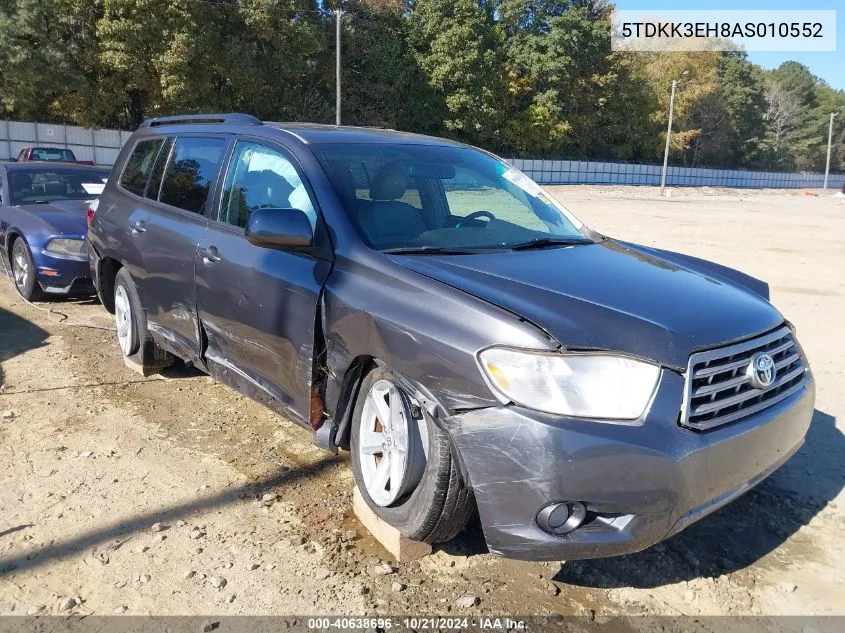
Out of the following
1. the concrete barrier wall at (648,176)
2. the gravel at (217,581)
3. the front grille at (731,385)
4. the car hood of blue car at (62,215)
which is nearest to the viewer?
the front grille at (731,385)

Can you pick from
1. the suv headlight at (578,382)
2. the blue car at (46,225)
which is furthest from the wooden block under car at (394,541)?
the blue car at (46,225)

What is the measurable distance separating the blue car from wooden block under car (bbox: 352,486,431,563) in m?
5.39

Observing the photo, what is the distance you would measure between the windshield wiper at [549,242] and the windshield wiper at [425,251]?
1.03ft

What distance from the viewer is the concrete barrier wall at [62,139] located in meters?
33.4

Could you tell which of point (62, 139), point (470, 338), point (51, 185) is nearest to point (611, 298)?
point (470, 338)

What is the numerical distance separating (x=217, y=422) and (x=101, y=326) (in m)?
2.93

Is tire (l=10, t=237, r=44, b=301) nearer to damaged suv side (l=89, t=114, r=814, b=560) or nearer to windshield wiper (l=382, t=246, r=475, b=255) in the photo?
damaged suv side (l=89, t=114, r=814, b=560)

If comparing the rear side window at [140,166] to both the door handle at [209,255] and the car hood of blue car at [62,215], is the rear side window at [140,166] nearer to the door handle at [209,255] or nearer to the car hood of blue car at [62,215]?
the door handle at [209,255]

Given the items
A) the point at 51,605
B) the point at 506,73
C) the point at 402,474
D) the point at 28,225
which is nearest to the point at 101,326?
the point at 28,225

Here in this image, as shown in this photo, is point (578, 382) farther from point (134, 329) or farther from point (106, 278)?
point (106, 278)

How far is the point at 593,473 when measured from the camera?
238 cm

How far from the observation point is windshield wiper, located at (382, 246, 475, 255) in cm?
317

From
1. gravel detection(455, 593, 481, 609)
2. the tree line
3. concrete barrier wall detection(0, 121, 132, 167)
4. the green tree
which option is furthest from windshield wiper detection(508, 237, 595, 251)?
the green tree

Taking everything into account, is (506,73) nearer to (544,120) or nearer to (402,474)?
(544,120)
